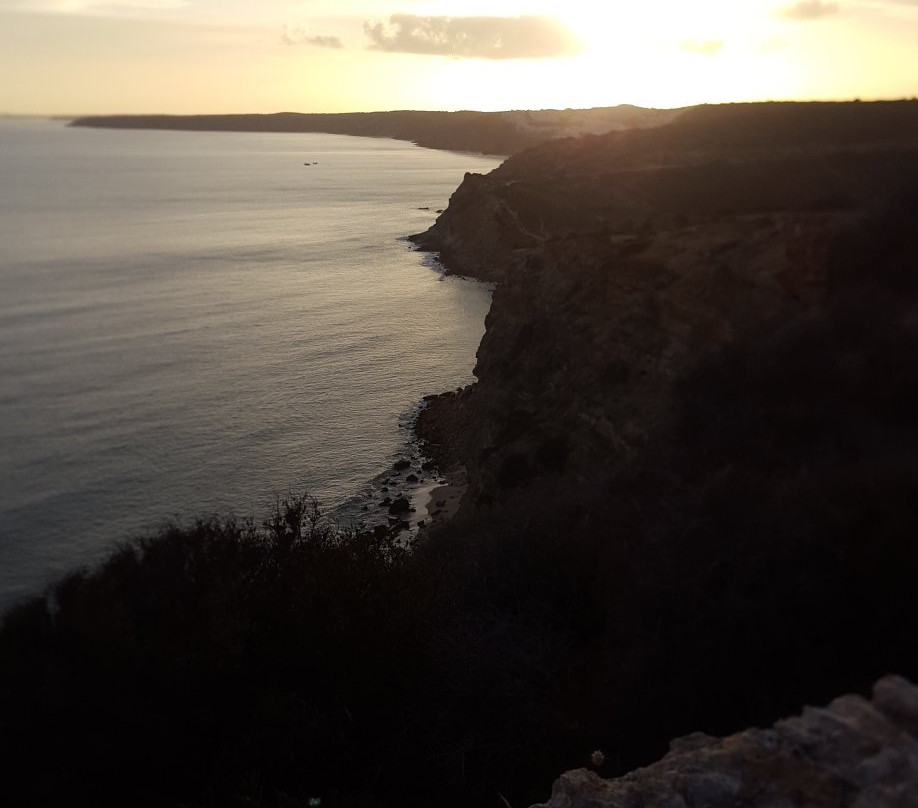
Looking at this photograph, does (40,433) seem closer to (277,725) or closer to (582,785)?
(277,725)

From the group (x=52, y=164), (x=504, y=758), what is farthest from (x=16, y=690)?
(x=52, y=164)

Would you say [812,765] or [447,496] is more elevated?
[812,765]

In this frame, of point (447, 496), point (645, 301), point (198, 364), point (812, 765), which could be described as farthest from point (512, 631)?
point (198, 364)

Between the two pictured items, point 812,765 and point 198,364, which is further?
point 198,364

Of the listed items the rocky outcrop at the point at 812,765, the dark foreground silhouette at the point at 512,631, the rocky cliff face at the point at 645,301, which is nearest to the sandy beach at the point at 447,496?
the rocky cliff face at the point at 645,301

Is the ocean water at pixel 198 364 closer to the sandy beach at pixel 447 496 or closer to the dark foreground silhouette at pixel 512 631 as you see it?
the sandy beach at pixel 447 496

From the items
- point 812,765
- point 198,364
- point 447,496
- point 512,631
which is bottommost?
point 447,496

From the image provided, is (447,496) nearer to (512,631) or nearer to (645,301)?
(645,301)

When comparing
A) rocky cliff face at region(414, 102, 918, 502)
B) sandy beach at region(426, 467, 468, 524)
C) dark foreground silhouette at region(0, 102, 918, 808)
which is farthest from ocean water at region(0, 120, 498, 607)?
dark foreground silhouette at region(0, 102, 918, 808)
